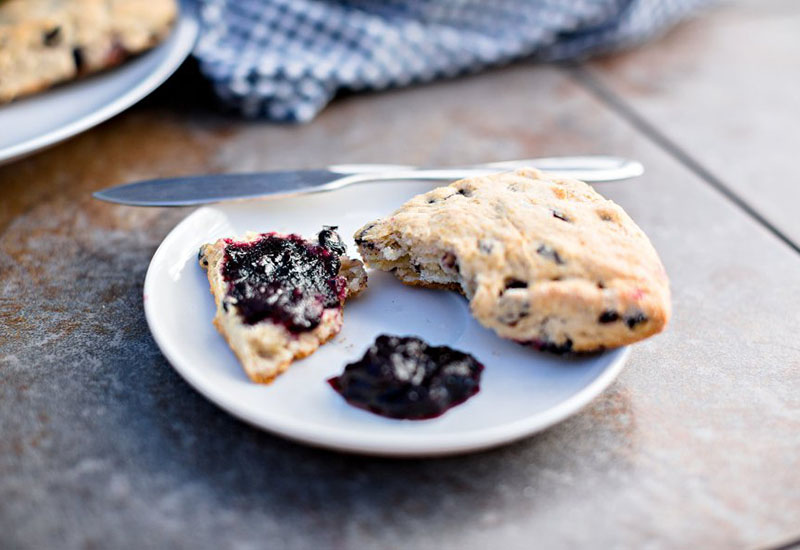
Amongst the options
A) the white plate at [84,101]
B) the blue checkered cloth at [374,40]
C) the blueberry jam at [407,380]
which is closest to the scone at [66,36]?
the white plate at [84,101]

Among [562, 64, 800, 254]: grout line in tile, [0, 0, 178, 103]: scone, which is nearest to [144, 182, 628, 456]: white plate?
[0, 0, 178, 103]: scone

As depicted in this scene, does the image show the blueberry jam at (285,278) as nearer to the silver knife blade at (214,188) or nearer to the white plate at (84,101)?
the silver knife blade at (214,188)

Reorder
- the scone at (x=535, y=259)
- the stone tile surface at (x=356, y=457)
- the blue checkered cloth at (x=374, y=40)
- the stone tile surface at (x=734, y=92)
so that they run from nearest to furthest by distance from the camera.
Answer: the stone tile surface at (x=356, y=457) < the scone at (x=535, y=259) < the stone tile surface at (x=734, y=92) < the blue checkered cloth at (x=374, y=40)

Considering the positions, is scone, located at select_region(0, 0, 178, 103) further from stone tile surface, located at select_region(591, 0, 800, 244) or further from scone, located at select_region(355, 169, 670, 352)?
stone tile surface, located at select_region(591, 0, 800, 244)

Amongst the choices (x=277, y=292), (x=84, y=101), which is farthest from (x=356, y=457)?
(x=84, y=101)

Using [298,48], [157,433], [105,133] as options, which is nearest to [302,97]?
[298,48]

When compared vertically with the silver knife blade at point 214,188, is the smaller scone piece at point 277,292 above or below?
above

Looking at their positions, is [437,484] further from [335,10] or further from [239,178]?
[335,10]
